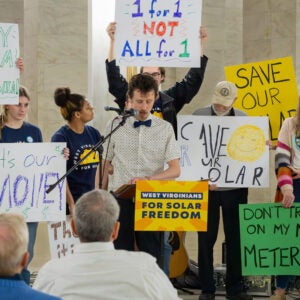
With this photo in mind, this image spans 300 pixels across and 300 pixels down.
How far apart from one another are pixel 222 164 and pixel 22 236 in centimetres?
489

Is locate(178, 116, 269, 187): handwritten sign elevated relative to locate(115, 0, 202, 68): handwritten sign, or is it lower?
lower

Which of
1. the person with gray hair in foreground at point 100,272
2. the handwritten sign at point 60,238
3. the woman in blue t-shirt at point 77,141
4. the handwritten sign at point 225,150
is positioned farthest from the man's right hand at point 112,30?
the person with gray hair in foreground at point 100,272

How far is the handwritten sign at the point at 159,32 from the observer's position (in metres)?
8.53

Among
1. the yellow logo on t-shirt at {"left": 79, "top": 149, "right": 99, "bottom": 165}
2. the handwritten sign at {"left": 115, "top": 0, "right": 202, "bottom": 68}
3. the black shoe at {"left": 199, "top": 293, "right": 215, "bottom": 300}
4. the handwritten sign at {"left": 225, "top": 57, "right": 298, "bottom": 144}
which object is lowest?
the black shoe at {"left": 199, "top": 293, "right": 215, "bottom": 300}

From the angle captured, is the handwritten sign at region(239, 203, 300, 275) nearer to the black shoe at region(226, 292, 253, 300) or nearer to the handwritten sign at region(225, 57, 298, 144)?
the black shoe at region(226, 292, 253, 300)

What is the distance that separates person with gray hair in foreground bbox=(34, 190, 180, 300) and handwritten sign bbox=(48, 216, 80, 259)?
14.2ft

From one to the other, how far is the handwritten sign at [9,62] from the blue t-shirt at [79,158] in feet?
1.93

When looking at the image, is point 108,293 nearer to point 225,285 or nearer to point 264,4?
point 225,285

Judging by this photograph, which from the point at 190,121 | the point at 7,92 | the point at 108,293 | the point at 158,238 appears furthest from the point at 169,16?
the point at 108,293

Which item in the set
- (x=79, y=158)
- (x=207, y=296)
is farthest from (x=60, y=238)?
(x=207, y=296)

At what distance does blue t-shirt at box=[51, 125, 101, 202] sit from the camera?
8555 mm

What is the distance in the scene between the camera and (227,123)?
8.74m

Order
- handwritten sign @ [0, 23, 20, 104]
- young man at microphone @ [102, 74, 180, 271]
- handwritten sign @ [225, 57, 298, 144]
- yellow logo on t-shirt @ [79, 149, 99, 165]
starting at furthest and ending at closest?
handwritten sign @ [225, 57, 298, 144], yellow logo on t-shirt @ [79, 149, 99, 165], handwritten sign @ [0, 23, 20, 104], young man at microphone @ [102, 74, 180, 271]

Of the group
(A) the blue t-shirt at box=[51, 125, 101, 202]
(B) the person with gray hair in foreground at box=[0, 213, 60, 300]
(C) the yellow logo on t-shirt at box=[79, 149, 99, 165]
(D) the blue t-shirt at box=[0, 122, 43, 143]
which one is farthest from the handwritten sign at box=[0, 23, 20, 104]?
(B) the person with gray hair in foreground at box=[0, 213, 60, 300]
